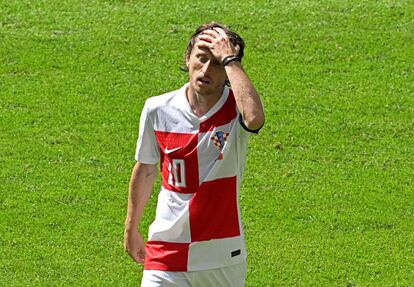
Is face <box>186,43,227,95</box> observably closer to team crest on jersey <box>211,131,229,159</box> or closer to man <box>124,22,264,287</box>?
man <box>124,22,264,287</box>

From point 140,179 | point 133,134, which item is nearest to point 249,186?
point 133,134

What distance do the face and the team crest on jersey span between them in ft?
0.85

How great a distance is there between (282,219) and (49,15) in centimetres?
578

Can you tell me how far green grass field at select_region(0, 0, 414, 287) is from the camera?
38.3 feet

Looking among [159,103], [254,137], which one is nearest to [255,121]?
[159,103]

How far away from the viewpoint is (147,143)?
8305mm

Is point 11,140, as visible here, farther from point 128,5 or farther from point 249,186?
point 128,5

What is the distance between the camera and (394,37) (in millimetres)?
16359

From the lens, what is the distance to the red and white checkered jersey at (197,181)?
26.6ft

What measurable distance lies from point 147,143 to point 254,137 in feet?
19.6

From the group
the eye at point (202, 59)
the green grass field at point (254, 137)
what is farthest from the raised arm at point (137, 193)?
the green grass field at point (254, 137)

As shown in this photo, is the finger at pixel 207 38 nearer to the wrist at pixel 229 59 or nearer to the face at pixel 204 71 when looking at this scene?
the face at pixel 204 71

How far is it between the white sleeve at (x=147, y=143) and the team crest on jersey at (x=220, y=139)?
0.43m

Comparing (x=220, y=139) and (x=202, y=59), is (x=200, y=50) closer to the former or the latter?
(x=202, y=59)
